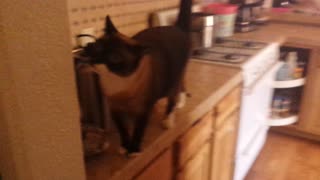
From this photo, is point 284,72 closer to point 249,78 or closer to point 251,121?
point 251,121

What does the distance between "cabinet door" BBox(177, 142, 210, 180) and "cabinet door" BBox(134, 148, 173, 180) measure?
0.30 ft

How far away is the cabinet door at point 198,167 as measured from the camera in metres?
1.22

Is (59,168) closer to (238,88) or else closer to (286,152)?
(238,88)

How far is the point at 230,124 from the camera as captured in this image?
157 cm

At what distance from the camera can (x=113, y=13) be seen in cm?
146

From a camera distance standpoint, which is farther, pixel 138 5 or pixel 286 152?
pixel 286 152

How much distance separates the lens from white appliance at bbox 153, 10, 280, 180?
1.67m

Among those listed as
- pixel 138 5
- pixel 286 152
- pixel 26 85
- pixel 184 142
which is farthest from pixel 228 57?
pixel 26 85

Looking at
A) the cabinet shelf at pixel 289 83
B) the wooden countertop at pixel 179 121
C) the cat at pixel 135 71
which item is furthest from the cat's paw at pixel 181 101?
the cabinet shelf at pixel 289 83

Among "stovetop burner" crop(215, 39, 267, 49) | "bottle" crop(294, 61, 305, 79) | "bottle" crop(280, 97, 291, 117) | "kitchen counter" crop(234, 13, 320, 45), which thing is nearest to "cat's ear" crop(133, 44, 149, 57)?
"stovetop burner" crop(215, 39, 267, 49)

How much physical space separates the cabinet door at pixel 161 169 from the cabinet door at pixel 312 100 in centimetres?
168

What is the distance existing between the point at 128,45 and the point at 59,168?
13.4 inches

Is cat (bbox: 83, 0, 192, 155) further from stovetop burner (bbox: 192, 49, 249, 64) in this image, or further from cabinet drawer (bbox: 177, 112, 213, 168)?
A: stovetop burner (bbox: 192, 49, 249, 64)

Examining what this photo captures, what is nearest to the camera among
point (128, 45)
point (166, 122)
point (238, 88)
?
point (128, 45)
